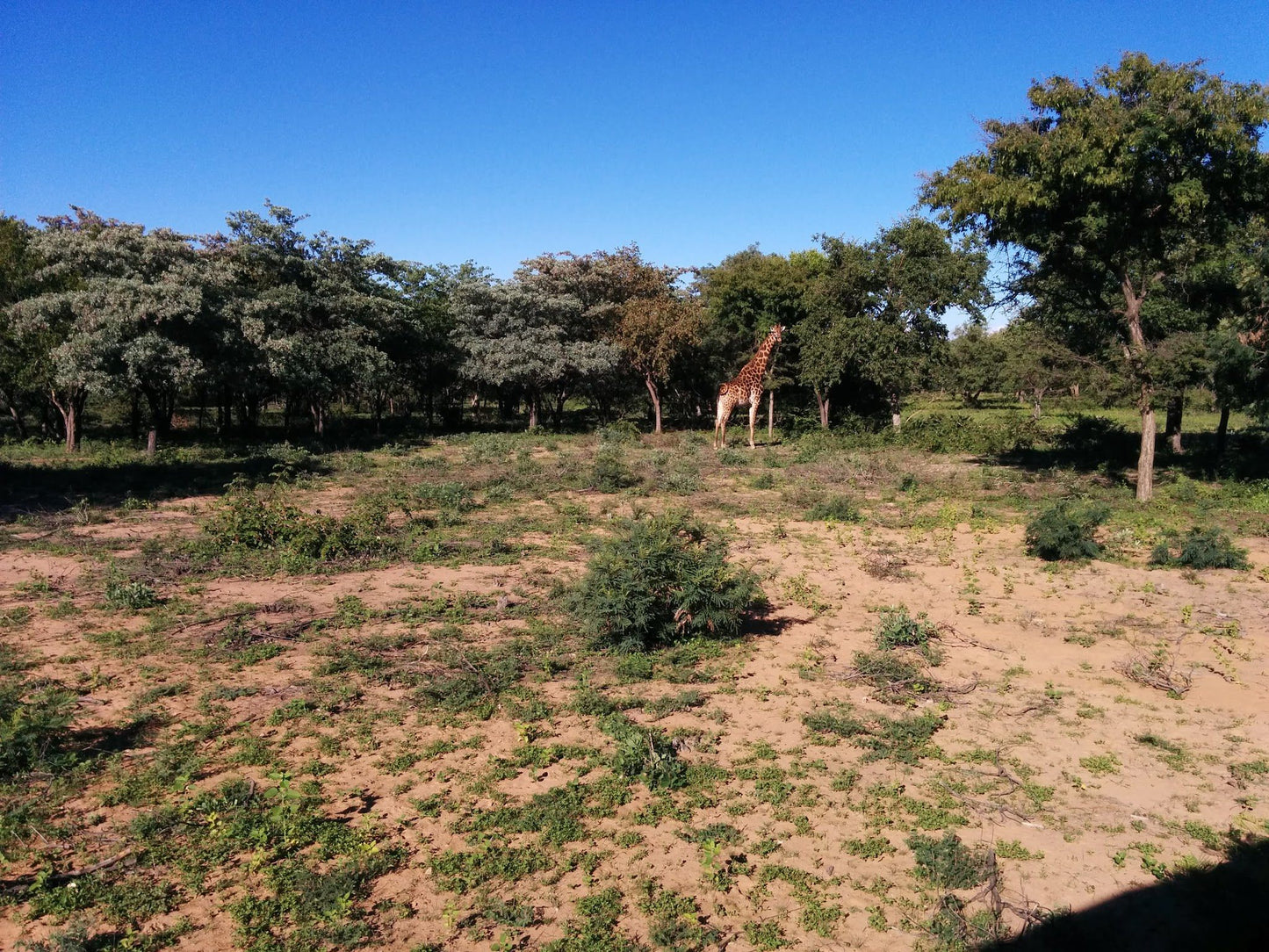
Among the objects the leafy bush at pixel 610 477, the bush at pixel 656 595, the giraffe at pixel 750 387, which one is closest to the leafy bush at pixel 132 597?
the bush at pixel 656 595

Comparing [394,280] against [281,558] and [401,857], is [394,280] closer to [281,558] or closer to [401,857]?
[281,558]

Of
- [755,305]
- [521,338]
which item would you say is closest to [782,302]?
[755,305]

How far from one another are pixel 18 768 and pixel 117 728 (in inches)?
30.1

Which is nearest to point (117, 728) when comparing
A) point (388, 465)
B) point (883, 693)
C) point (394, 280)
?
point (883, 693)

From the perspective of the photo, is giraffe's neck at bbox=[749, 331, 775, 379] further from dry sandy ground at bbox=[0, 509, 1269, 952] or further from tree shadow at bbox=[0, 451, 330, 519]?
dry sandy ground at bbox=[0, 509, 1269, 952]

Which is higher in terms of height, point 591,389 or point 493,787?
point 591,389

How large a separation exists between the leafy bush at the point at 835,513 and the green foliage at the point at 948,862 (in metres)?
10.2

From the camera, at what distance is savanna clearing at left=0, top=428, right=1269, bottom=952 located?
14.8 feet

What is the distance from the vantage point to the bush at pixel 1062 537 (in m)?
11.8

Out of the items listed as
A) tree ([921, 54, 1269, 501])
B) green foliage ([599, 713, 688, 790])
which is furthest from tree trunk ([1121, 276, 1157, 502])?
green foliage ([599, 713, 688, 790])

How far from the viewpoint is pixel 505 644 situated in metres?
8.57

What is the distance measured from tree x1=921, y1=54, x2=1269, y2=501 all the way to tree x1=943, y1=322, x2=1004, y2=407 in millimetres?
10350

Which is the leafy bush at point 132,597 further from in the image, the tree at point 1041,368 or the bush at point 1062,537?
the tree at point 1041,368

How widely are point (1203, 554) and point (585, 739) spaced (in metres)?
10.2
